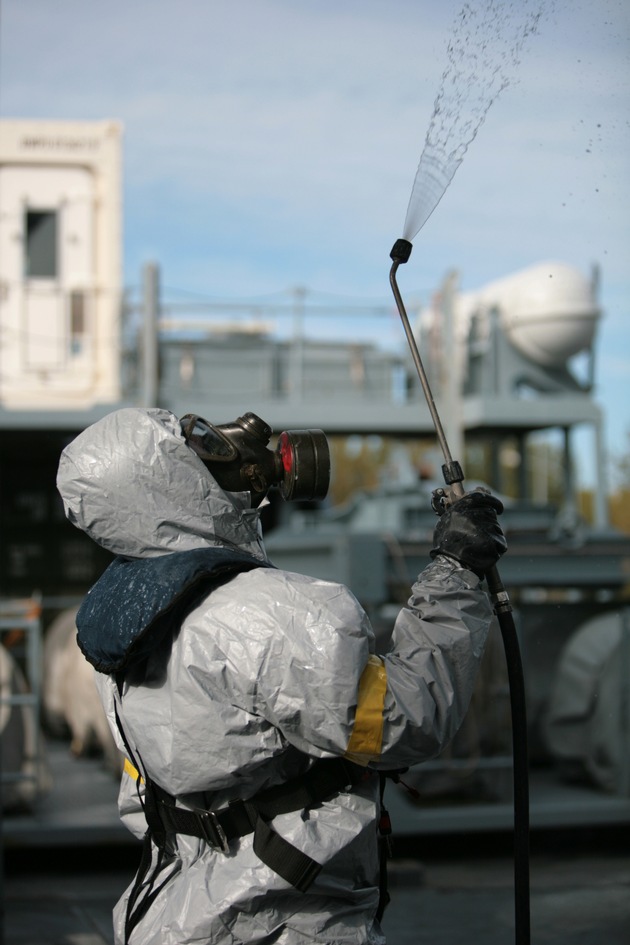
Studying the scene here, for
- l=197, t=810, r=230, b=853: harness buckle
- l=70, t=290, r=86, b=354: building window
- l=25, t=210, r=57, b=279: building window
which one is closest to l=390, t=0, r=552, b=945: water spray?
l=197, t=810, r=230, b=853: harness buckle

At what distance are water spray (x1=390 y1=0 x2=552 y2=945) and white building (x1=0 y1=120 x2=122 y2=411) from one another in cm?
851

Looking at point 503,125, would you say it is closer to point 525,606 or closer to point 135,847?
point 135,847

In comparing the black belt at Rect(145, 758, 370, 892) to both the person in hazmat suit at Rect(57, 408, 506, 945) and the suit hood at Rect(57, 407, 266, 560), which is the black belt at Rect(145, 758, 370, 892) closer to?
the person in hazmat suit at Rect(57, 408, 506, 945)

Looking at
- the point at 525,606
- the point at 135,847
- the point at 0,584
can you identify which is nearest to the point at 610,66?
the point at 135,847

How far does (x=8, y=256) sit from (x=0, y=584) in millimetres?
3242

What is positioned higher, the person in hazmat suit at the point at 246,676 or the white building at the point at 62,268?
the white building at the point at 62,268

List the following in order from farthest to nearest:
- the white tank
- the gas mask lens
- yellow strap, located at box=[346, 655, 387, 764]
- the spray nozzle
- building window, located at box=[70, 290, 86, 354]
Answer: building window, located at box=[70, 290, 86, 354]
the white tank
the spray nozzle
the gas mask lens
yellow strap, located at box=[346, 655, 387, 764]

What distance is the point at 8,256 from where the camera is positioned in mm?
10883

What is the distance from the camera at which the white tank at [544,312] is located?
9.26 meters

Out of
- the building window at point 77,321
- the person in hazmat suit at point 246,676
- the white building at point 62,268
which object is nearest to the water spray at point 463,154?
the person in hazmat suit at point 246,676

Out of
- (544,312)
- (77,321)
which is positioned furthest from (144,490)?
(77,321)

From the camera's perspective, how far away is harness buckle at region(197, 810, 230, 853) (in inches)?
75.2

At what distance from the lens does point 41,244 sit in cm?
1103

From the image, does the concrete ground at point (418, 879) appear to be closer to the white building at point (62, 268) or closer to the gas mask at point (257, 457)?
the gas mask at point (257, 457)
